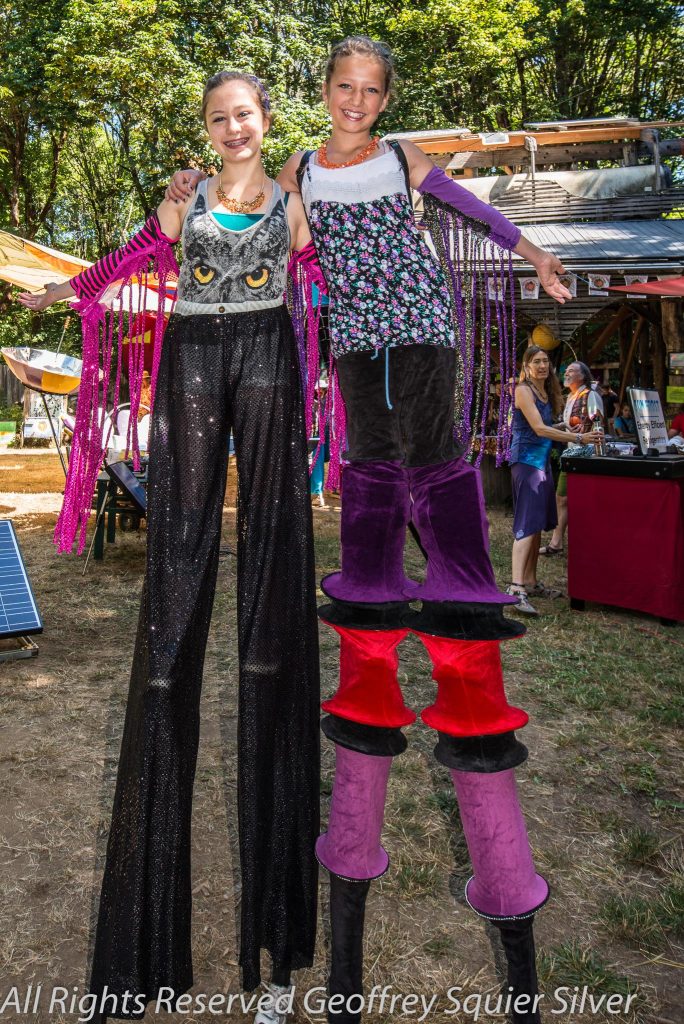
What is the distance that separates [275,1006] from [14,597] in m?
3.57

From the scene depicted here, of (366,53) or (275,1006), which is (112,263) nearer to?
(366,53)

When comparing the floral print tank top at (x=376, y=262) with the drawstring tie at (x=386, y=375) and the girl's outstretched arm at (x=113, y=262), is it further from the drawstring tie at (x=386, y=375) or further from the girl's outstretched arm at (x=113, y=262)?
the girl's outstretched arm at (x=113, y=262)

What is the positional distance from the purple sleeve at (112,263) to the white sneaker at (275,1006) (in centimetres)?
199

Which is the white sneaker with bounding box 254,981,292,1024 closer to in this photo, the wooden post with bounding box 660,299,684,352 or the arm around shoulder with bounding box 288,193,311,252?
the arm around shoulder with bounding box 288,193,311,252

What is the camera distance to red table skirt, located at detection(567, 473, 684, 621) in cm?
583

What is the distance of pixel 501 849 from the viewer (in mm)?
1854

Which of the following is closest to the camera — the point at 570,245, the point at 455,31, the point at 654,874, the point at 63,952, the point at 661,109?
the point at 63,952

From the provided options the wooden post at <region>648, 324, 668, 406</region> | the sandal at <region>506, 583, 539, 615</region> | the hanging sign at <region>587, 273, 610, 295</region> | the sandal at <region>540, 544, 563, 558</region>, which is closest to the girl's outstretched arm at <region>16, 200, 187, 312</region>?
the sandal at <region>506, 583, 539, 615</region>

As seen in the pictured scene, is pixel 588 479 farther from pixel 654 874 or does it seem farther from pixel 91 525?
pixel 91 525

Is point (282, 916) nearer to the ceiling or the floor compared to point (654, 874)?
nearer to the ceiling

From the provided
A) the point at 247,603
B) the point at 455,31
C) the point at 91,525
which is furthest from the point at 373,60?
the point at 455,31

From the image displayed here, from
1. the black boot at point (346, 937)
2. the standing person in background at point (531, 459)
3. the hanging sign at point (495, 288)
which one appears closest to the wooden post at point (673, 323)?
the standing person in background at point (531, 459)

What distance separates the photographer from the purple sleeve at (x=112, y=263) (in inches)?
84.8

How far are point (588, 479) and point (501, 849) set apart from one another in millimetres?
4803
